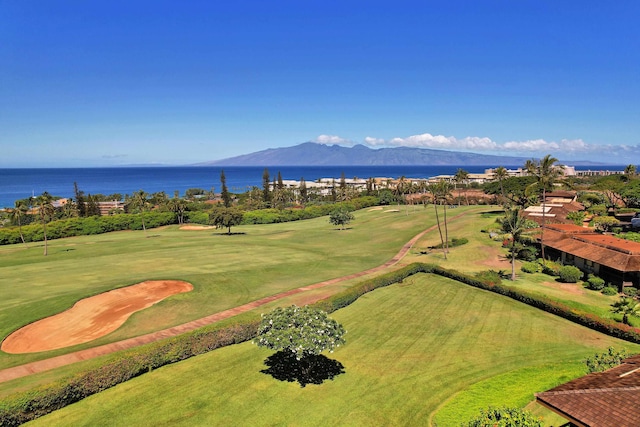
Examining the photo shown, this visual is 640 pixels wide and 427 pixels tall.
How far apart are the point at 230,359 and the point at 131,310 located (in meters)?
14.1

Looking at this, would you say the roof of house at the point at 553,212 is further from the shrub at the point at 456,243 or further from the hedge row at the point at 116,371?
the hedge row at the point at 116,371

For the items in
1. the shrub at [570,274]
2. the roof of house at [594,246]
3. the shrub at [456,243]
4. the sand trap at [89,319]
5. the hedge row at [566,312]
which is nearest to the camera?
the sand trap at [89,319]

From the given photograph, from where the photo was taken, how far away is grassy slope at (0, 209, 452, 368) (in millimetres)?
34250

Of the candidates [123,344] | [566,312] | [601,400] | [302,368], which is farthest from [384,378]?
[566,312]

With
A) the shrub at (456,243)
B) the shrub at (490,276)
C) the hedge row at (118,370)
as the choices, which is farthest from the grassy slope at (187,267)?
the shrub at (490,276)

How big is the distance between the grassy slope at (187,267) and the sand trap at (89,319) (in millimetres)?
1049

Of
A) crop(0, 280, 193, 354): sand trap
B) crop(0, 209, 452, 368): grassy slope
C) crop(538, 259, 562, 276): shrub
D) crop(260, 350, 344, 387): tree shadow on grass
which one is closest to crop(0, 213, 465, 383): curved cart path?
crop(0, 209, 452, 368): grassy slope

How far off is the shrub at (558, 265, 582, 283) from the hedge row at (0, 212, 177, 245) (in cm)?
9317

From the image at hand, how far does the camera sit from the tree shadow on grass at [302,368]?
2366 cm

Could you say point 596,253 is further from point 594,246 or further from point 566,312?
point 566,312

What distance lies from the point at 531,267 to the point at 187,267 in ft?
144

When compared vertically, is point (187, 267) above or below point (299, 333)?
below

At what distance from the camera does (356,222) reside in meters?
102

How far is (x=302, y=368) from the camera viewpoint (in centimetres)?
2405
